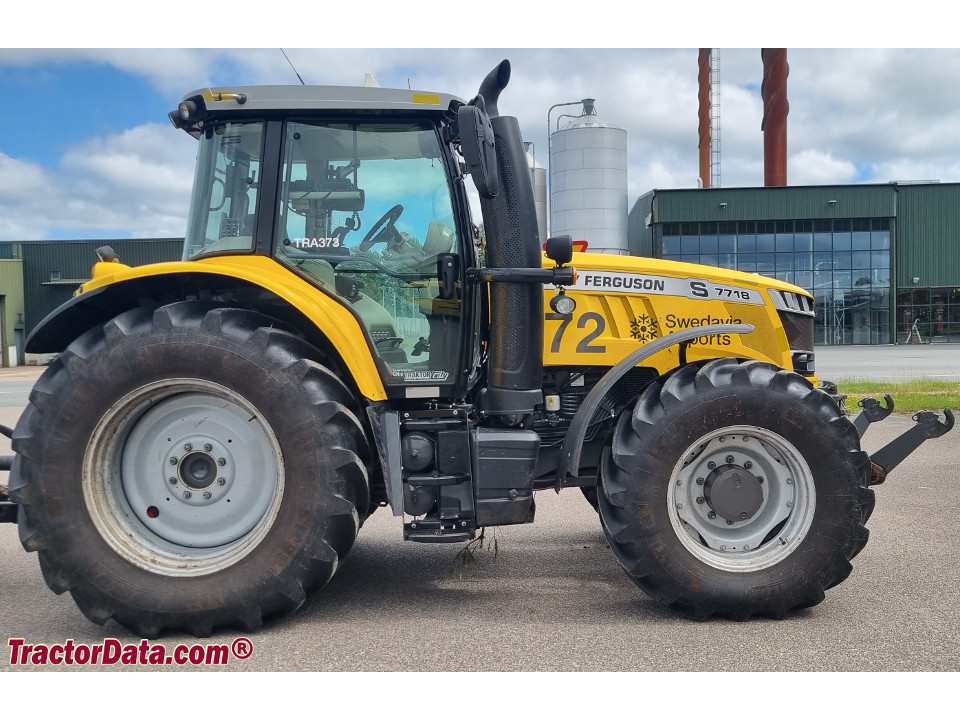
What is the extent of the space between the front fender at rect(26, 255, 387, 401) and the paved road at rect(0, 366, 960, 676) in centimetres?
107

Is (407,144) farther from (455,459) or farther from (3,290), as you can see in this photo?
(3,290)

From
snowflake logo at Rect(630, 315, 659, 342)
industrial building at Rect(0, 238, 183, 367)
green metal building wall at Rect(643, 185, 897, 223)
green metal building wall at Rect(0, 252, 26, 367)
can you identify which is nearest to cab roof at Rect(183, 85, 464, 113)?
snowflake logo at Rect(630, 315, 659, 342)

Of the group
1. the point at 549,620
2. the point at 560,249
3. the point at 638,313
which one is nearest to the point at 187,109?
the point at 560,249

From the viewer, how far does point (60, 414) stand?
11.1ft

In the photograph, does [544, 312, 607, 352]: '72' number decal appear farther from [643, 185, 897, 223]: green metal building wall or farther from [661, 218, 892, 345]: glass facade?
[661, 218, 892, 345]: glass facade

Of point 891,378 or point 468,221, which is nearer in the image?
point 468,221

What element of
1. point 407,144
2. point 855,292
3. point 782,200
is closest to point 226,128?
point 407,144

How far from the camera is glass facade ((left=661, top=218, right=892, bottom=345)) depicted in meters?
34.5

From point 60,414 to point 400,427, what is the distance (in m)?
1.48

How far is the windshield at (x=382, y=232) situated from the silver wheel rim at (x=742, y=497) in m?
1.28

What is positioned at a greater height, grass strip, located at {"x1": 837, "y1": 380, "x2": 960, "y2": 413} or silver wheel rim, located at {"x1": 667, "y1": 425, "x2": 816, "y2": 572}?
silver wheel rim, located at {"x1": 667, "y1": 425, "x2": 816, "y2": 572}

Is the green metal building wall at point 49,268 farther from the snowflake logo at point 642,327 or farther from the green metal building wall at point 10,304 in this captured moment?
the snowflake logo at point 642,327

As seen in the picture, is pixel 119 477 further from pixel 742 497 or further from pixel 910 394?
pixel 910 394
